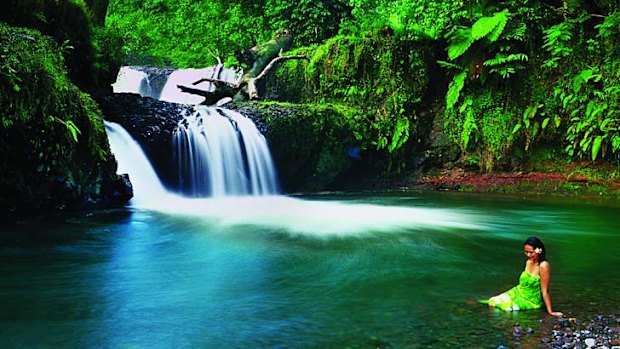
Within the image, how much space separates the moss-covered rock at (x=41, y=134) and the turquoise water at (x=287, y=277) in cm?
72

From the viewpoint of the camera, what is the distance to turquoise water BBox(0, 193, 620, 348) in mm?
3678

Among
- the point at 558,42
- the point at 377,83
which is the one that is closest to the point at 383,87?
the point at 377,83

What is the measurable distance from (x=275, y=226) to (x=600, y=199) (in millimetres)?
7511

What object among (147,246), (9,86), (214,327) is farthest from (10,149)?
(214,327)

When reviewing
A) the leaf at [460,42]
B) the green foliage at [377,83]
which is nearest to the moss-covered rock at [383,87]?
the green foliage at [377,83]

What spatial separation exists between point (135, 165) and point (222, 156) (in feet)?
6.08

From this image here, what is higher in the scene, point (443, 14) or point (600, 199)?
point (443, 14)

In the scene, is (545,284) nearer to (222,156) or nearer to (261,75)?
(222,156)

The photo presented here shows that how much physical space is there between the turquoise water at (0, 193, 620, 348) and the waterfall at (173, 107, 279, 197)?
209 centimetres

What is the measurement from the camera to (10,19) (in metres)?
10.0

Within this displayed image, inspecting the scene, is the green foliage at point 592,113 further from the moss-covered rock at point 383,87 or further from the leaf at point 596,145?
the moss-covered rock at point 383,87

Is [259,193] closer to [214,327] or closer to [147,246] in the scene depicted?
[147,246]

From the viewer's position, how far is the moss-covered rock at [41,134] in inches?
300

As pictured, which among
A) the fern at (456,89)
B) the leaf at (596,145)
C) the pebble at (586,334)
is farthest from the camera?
the fern at (456,89)
